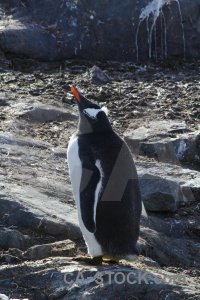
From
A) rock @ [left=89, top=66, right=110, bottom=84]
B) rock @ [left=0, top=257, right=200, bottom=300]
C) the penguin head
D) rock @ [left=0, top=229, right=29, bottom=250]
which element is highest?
rock @ [left=89, top=66, right=110, bottom=84]

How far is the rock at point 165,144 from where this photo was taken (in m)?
7.62

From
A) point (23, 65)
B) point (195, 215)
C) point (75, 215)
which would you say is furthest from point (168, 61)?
point (75, 215)

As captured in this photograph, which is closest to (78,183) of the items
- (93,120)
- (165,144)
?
(93,120)

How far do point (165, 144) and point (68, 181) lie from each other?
4.94 ft

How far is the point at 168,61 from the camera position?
10.4m

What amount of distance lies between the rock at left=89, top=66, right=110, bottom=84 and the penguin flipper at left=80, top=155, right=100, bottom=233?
4.59 meters

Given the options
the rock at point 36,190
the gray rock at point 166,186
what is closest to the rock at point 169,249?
the gray rock at point 166,186

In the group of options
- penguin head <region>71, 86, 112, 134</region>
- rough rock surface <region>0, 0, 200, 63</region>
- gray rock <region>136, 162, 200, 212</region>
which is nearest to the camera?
penguin head <region>71, 86, 112, 134</region>

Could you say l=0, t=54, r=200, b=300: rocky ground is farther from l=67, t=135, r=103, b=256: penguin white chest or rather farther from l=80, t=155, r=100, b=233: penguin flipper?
l=80, t=155, r=100, b=233: penguin flipper

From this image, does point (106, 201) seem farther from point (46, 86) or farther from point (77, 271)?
point (46, 86)

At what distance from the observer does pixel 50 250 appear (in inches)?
195

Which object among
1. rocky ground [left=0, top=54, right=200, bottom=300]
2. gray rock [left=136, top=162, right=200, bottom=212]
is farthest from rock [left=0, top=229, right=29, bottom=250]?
gray rock [left=136, top=162, right=200, bottom=212]

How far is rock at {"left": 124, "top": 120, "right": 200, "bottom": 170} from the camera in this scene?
7.62 m

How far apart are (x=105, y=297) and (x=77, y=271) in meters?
0.31
